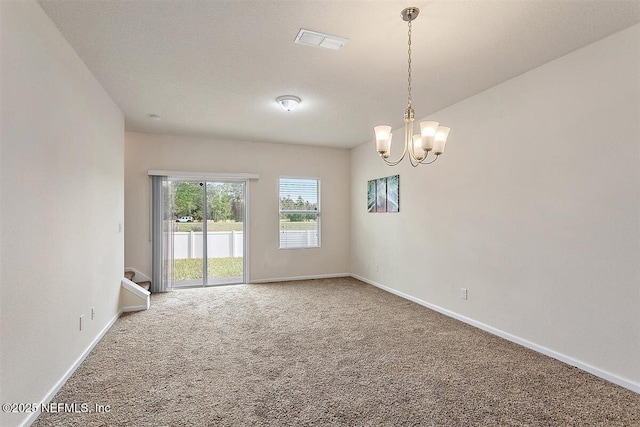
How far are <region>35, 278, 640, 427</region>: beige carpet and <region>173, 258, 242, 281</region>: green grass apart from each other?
5.37 feet

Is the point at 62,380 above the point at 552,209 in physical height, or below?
below

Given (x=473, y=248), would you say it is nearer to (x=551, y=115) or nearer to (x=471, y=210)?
(x=471, y=210)

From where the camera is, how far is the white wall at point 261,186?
5.46 metres

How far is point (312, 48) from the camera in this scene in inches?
108

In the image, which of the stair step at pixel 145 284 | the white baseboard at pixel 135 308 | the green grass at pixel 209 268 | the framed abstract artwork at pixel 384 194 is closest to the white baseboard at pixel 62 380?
the white baseboard at pixel 135 308

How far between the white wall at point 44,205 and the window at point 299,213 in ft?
11.1

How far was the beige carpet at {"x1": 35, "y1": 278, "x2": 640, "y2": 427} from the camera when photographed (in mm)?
2115

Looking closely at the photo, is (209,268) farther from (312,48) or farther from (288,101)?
(312,48)

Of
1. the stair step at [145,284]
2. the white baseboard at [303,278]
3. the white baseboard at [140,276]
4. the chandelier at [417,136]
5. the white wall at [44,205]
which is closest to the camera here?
the white wall at [44,205]

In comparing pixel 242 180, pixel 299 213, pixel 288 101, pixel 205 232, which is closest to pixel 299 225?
pixel 299 213

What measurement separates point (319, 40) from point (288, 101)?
1.32 m

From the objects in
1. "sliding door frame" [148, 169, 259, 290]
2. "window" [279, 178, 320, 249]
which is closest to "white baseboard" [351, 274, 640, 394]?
"window" [279, 178, 320, 249]

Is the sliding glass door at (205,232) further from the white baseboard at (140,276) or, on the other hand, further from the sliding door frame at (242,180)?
the white baseboard at (140,276)

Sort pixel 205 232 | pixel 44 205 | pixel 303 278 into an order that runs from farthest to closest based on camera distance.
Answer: pixel 303 278 < pixel 205 232 < pixel 44 205
